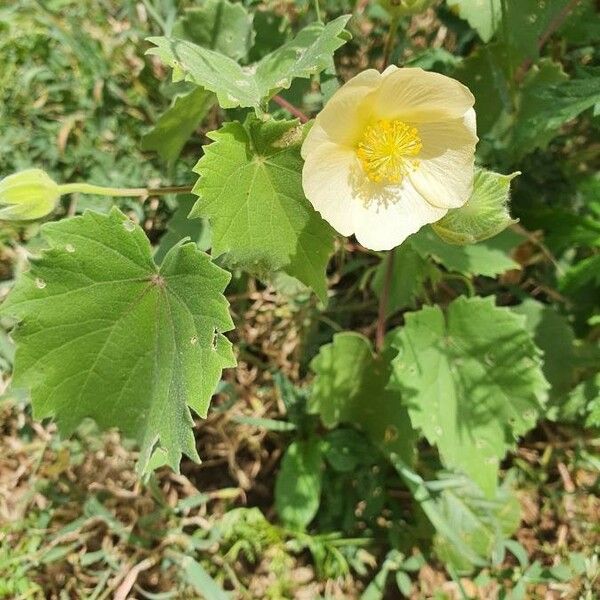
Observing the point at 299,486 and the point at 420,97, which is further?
the point at 299,486

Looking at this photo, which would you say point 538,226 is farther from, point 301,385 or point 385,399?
point 301,385

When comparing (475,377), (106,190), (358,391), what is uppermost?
(106,190)

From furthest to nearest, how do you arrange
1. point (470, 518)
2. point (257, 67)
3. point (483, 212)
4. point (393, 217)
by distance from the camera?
point (470, 518)
point (257, 67)
point (393, 217)
point (483, 212)

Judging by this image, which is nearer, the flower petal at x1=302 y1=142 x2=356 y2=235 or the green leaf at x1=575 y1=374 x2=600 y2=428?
the flower petal at x1=302 y1=142 x2=356 y2=235

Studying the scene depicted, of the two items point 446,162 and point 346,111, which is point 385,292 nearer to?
point 446,162

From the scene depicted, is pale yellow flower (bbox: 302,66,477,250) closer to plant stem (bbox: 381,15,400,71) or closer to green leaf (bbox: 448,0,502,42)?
plant stem (bbox: 381,15,400,71)

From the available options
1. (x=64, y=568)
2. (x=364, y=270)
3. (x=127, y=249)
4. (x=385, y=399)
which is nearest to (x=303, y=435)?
(x=385, y=399)

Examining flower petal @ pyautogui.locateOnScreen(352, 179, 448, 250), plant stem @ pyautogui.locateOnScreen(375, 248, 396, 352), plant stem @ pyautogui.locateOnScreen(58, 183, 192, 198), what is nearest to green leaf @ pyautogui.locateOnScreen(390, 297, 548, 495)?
plant stem @ pyautogui.locateOnScreen(375, 248, 396, 352)

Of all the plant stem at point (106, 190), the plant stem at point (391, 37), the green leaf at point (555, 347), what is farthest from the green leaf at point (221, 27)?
the green leaf at point (555, 347)

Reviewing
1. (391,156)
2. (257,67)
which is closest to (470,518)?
(391,156)
